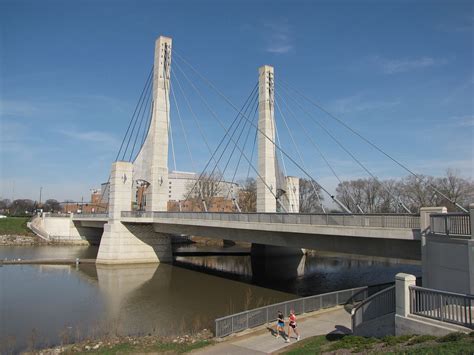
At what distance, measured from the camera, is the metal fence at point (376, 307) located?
1234 centimetres

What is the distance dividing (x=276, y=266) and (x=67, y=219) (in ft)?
124

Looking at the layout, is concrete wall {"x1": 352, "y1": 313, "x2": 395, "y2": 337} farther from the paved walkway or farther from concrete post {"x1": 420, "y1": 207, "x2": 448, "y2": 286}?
concrete post {"x1": 420, "y1": 207, "x2": 448, "y2": 286}

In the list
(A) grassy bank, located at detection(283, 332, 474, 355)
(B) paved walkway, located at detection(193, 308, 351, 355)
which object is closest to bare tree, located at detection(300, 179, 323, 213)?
(B) paved walkway, located at detection(193, 308, 351, 355)

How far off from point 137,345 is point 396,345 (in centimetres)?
968

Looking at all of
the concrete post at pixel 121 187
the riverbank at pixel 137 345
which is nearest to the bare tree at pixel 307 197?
the concrete post at pixel 121 187

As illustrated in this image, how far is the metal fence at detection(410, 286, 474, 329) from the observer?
886cm

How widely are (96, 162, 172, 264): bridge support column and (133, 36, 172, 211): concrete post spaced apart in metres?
1.87

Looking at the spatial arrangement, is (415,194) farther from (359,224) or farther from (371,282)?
(359,224)

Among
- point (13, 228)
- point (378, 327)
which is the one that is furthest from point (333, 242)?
point (13, 228)

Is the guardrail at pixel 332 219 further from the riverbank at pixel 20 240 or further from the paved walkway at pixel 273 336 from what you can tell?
the riverbank at pixel 20 240

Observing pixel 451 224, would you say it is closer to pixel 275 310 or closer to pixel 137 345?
pixel 275 310

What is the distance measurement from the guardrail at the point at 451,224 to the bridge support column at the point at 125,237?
104 feet

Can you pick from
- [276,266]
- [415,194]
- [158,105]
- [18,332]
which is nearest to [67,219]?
[158,105]

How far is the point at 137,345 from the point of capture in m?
14.9
